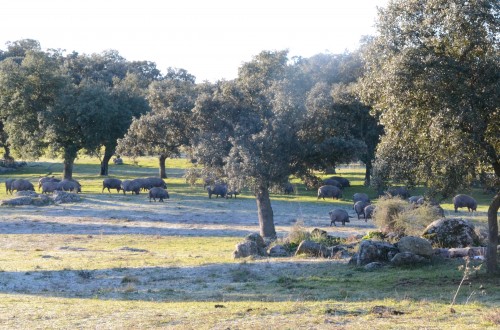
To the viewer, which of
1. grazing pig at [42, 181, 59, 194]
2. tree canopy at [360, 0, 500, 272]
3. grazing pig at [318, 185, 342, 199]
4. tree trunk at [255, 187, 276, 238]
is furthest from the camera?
grazing pig at [42, 181, 59, 194]

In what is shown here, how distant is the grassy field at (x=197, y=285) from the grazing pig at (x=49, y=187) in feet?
55.9

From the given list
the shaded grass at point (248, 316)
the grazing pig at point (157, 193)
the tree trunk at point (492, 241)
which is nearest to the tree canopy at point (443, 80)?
the tree trunk at point (492, 241)

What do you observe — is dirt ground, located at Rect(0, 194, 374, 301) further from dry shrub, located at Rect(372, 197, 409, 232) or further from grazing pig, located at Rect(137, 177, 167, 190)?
dry shrub, located at Rect(372, 197, 409, 232)

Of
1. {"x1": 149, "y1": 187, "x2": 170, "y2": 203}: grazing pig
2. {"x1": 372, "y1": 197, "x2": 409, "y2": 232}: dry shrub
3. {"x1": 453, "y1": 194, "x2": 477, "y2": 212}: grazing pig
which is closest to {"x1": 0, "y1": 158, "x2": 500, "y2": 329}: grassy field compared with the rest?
{"x1": 372, "y1": 197, "x2": 409, "y2": 232}: dry shrub

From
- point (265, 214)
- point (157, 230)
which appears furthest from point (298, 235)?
point (157, 230)

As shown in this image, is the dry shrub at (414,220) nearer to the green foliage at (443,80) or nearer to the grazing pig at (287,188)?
the grazing pig at (287,188)

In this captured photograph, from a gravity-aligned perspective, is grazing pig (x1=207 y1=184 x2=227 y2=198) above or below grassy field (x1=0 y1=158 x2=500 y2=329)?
above

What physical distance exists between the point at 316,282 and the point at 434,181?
430cm

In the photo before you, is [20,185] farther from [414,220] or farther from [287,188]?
[414,220]

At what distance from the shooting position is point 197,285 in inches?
779

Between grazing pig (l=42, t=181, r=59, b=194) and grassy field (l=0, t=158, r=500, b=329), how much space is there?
670 inches

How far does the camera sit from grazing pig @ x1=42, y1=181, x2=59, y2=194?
57.4 metres

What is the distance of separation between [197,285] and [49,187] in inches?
1610

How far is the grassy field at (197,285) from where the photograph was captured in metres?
13.3
